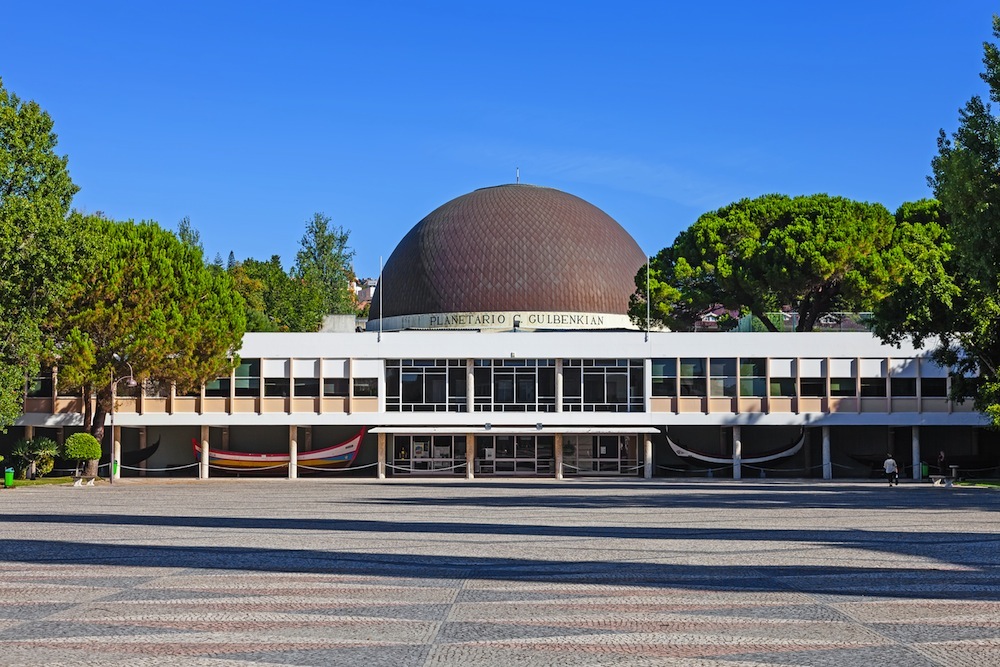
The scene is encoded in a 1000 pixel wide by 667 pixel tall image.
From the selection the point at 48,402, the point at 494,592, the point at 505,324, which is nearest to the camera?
the point at 494,592

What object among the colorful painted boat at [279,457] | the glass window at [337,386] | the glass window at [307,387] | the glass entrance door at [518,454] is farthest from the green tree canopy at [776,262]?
the glass window at [307,387]

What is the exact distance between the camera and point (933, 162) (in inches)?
1144

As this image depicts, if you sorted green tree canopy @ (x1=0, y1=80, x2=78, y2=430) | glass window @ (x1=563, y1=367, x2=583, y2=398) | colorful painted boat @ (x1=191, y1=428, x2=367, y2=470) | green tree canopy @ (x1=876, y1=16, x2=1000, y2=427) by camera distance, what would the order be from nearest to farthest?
green tree canopy @ (x1=876, y1=16, x2=1000, y2=427), green tree canopy @ (x1=0, y1=80, x2=78, y2=430), colorful painted boat @ (x1=191, y1=428, x2=367, y2=470), glass window @ (x1=563, y1=367, x2=583, y2=398)

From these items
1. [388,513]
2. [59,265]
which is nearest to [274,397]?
[59,265]

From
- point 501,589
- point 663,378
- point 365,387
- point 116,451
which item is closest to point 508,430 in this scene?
point 365,387

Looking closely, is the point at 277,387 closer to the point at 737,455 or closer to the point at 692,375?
the point at 692,375

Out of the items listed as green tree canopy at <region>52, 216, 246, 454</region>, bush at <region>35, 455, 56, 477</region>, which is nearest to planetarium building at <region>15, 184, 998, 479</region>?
green tree canopy at <region>52, 216, 246, 454</region>

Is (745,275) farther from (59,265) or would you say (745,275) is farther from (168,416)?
(59,265)

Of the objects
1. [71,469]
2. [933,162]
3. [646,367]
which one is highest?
[933,162]

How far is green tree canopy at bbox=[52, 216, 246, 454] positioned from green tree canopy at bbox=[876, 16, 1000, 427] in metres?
26.6

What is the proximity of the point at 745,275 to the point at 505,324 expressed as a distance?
14858mm

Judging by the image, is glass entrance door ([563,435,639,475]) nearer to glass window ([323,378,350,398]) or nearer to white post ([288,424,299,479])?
glass window ([323,378,350,398])

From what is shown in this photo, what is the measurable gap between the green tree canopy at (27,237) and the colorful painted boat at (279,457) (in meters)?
15.1

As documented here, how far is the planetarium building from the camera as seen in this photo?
58625mm
